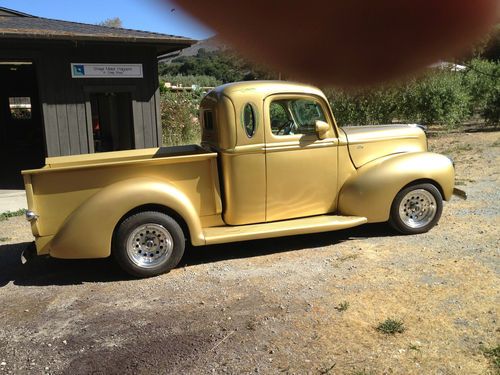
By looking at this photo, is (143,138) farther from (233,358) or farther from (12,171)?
(233,358)

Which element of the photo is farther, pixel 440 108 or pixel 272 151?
pixel 440 108

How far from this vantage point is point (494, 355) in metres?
2.65

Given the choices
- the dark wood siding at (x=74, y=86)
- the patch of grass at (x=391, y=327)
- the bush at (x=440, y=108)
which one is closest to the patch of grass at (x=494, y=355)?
the patch of grass at (x=391, y=327)

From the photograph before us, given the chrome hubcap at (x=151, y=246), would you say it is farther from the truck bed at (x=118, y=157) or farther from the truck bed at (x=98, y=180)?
the truck bed at (x=118, y=157)

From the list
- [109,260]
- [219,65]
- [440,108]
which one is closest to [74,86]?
[109,260]

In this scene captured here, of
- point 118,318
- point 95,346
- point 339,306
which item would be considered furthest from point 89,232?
point 339,306

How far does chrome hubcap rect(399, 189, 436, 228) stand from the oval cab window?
187cm

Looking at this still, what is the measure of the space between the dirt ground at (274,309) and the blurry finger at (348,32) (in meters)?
2.20

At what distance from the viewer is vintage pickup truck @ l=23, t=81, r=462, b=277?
13.8 feet

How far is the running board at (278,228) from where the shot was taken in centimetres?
454

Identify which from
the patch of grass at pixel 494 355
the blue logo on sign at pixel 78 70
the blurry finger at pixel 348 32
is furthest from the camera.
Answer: the blue logo on sign at pixel 78 70

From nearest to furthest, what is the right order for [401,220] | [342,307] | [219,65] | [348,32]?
[348,32] < [219,65] < [342,307] < [401,220]

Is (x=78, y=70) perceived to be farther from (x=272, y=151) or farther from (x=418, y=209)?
(x=418, y=209)

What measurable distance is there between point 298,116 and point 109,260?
2.51 meters
